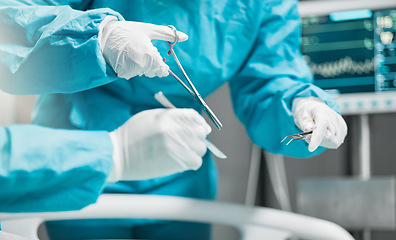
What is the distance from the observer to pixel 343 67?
1587 millimetres

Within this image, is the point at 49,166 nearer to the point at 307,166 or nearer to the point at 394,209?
the point at 394,209

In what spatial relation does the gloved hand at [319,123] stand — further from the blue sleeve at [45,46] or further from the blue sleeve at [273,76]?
the blue sleeve at [45,46]

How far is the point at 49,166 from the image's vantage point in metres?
0.42

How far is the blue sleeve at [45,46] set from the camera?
0.43 meters

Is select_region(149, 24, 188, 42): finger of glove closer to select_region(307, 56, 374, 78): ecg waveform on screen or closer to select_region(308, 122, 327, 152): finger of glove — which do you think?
select_region(308, 122, 327, 152): finger of glove

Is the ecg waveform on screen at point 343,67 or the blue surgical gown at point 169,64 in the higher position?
the blue surgical gown at point 169,64

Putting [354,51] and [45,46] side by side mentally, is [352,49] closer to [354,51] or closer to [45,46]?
[354,51]

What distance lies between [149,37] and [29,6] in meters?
0.12

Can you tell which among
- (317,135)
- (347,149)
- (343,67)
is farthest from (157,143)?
(347,149)

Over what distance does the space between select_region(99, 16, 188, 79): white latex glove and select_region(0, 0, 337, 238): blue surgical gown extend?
1 cm

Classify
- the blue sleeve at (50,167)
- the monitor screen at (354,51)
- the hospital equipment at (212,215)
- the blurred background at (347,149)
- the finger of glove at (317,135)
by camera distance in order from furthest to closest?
the monitor screen at (354,51)
the blurred background at (347,149)
the hospital equipment at (212,215)
the finger of glove at (317,135)
the blue sleeve at (50,167)

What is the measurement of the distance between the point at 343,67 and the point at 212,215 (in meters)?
1.01

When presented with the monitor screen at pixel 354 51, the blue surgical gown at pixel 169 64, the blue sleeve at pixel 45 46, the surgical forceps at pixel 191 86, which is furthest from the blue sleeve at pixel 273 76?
the monitor screen at pixel 354 51

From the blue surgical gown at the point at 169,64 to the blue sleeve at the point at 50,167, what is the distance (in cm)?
1
